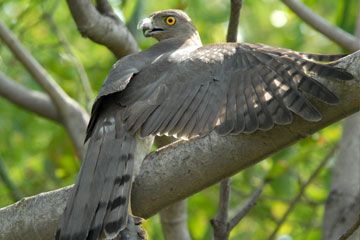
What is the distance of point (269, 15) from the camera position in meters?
6.58

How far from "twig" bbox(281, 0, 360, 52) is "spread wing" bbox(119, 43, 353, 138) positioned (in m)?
1.06

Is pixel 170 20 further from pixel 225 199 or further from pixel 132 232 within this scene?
pixel 132 232

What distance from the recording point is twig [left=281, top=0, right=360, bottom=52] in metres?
4.59

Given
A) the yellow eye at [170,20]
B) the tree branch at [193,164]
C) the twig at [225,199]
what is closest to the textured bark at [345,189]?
the twig at [225,199]

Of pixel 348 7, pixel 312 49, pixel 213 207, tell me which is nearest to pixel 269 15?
pixel 312 49

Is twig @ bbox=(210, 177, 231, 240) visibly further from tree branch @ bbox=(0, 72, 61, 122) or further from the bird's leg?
tree branch @ bbox=(0, 72, 61, 122)

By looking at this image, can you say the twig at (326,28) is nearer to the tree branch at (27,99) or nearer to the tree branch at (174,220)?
the tree branch at (174,220)

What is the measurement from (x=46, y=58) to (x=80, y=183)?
3287 mm

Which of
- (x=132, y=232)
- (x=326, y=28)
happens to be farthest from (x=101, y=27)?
(x=132, y=232)

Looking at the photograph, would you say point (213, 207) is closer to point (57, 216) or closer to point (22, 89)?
point (22, 89)

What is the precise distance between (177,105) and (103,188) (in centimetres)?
64

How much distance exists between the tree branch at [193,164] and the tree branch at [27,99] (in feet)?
6.94

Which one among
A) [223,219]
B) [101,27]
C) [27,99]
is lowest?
[223,219]

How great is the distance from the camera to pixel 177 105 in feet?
11.6
